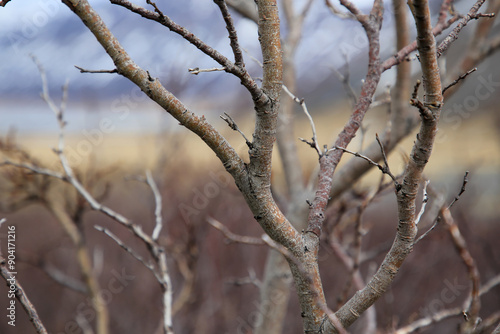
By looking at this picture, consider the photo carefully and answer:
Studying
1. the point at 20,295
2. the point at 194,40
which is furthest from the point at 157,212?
the point at 194,40

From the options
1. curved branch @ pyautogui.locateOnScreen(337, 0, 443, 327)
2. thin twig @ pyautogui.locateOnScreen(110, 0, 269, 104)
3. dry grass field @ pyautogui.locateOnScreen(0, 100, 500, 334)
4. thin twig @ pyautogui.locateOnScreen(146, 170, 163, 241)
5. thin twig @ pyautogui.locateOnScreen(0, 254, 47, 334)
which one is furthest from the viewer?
dry grass field @ pyautogui.locateOnScreen(0, 100, 500, 334)

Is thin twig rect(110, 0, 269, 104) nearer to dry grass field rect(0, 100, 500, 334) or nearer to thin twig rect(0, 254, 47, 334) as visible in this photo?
thin twig rect(0, 254, 47, 334)

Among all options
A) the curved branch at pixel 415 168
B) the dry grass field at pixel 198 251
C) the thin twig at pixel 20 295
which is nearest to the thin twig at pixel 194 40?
the curved branch at pixel 415 168

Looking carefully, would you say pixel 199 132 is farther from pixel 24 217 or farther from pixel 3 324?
pixel 24 217

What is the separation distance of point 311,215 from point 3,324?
18.1 ft

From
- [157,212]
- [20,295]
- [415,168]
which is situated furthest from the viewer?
[157,212]

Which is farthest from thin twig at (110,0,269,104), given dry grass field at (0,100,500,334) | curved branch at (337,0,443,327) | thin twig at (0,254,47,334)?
dry grass field at (0,100,500,334)

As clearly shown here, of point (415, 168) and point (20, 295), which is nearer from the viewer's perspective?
point (415, 168)

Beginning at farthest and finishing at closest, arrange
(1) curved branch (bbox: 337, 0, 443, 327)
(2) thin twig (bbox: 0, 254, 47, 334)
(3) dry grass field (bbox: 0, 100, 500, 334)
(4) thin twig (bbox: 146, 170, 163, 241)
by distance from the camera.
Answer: (3) dry grass field (bbox: 0, 100, 500, 334) < (4) thin twig (bbox: 146, 170, 163, 241) < (2) thin twig (bbox: 0, 254, 47, 334) < (1) curved branch (bbox: 337, 0, 443, 327)

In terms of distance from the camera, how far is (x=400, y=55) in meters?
1.59

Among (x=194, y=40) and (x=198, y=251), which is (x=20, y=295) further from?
(x=198, y=251)

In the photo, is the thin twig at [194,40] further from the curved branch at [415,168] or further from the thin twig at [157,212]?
the thin twig at [157,212]

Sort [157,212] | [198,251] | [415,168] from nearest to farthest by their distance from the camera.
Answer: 1. [415,168]
2. [157,212]
3. [198,251]

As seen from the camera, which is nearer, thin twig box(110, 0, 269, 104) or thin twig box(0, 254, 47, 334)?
thin twig box(110, 0, 269, 104)
